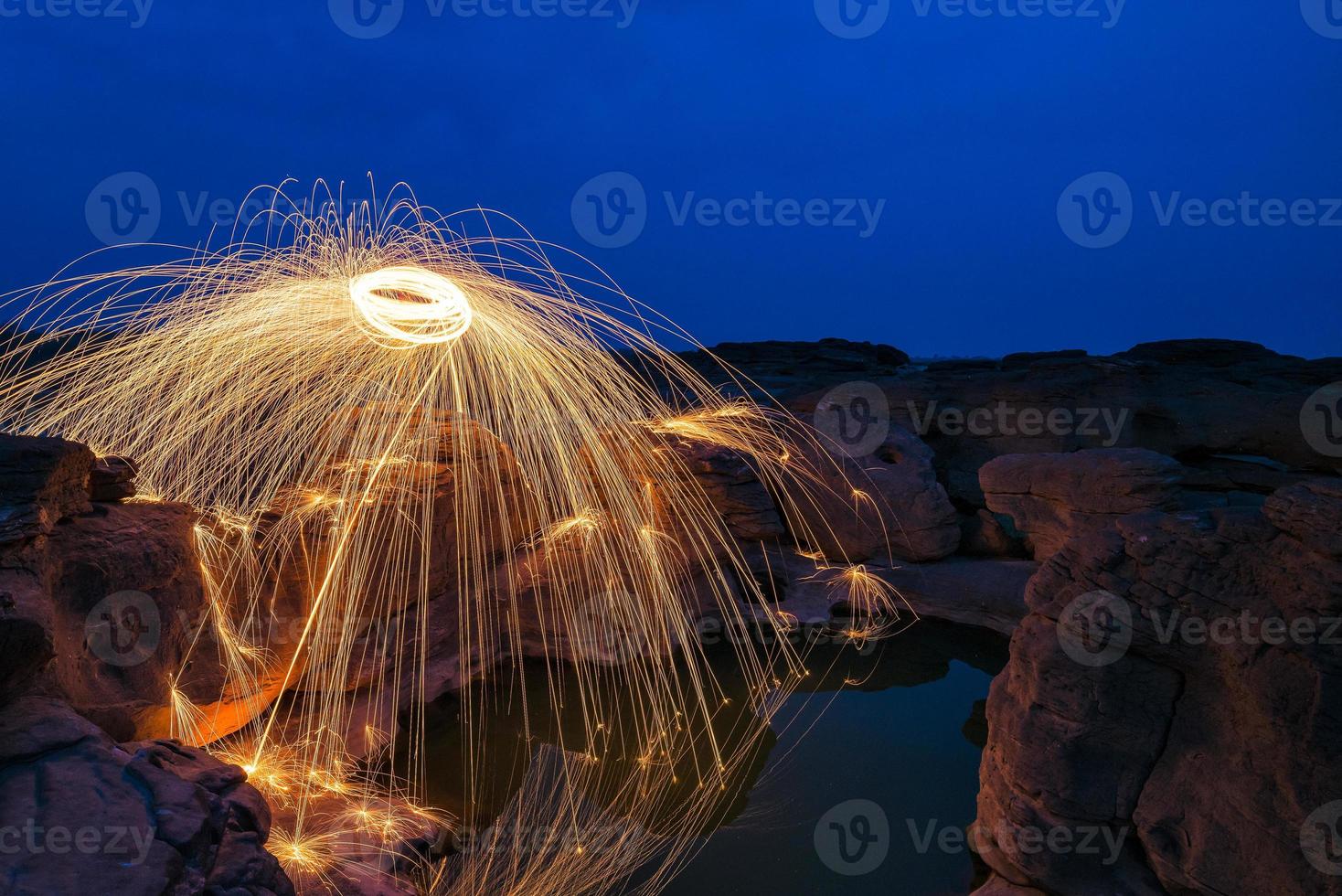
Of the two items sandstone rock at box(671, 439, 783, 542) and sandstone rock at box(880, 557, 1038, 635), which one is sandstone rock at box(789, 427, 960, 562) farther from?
sandstone rock at box(671, 439, 783, 542)

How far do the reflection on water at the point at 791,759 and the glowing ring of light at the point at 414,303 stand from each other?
10.2 ft

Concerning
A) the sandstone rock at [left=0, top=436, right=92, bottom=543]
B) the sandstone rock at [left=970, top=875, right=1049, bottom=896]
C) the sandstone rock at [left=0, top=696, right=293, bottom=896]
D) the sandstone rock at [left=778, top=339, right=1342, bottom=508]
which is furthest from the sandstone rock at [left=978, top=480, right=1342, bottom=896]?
the sandstone rock at [left=778, top=339, right=1342, bottom=508]

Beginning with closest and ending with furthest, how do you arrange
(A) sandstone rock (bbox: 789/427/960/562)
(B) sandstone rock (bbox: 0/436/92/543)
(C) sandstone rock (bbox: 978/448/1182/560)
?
1. (B) sandstone rock (bbox: 0/436/92/543)
2. (C) sandstone rock (bbox: 978/448/1182/560)
3. (A) sandstone rock (bbox: 789/427/960/562)

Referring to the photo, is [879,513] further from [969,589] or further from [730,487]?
[730,487]

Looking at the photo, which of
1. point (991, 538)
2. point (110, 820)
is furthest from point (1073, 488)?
point (110, 820)

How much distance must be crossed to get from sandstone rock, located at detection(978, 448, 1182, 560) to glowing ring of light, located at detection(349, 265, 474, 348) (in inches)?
206

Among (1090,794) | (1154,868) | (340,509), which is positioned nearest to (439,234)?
(340,509)

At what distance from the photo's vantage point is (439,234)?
436 centimetres

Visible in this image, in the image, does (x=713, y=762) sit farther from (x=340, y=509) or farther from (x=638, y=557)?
(x=340, y=509)

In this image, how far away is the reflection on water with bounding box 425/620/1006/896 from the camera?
3812 mm

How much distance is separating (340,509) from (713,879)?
3.70 metres

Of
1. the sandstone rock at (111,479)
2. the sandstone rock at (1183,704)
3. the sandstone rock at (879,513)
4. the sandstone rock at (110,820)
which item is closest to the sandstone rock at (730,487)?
the sandstone rock at (879,513)

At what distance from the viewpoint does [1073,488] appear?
6.36 m

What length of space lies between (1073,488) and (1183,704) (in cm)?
355
